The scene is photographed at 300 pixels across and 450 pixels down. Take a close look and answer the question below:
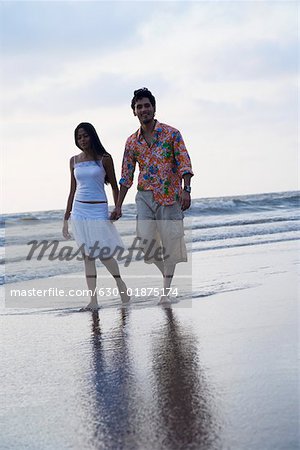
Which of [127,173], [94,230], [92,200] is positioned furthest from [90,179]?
[94,230]

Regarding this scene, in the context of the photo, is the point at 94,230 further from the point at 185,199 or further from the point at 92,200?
the point at 185,199

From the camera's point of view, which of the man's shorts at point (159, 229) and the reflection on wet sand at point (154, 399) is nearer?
the reflection on wet sand at point (154, 399)

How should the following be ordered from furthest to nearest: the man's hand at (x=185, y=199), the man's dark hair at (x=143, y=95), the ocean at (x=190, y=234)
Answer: the ocean at (x=190, y=234) → the man's dark hair at (x=143, y=95) → the man's hand at (x=185, y=199)

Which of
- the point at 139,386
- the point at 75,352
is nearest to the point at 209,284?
the point at 75,352

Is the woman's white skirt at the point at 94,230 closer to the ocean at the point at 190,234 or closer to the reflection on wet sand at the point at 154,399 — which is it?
the reflection on wet sand at the point at 154,399

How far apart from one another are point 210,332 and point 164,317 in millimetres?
780

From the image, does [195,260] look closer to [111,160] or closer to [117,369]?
[111,160]

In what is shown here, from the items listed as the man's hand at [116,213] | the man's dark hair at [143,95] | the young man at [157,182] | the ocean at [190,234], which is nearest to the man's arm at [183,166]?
the young man at [157,182]

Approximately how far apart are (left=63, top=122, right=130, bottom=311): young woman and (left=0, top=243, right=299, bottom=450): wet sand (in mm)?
512

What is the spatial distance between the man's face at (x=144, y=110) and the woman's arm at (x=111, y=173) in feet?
1.55

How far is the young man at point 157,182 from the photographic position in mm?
5617

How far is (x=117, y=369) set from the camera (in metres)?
3.55

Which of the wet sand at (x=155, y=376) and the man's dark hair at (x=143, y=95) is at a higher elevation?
the man's dark hair at (x=143, y=95)

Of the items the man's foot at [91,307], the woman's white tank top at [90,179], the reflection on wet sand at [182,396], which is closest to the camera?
the reflection on wet sand at [182,396]
